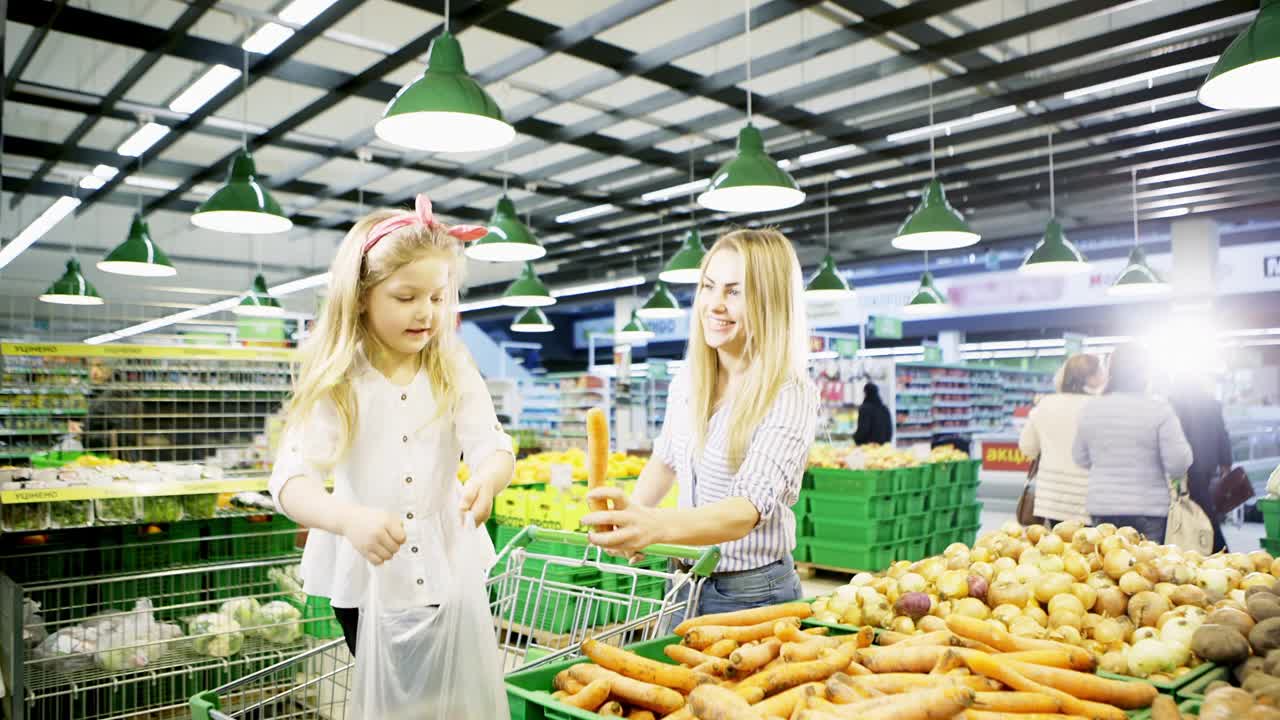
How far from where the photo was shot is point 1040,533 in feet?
8.75

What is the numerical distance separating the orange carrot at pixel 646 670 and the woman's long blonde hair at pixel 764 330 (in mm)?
606

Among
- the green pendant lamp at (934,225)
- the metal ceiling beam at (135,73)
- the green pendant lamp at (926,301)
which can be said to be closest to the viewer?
the green pendant lamp at (934,225)

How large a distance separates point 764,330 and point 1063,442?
13.6 ft

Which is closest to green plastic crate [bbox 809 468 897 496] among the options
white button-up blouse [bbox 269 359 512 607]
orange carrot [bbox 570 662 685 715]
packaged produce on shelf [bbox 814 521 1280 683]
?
packaged produce on shelf [bbox 814 521 1280 683]

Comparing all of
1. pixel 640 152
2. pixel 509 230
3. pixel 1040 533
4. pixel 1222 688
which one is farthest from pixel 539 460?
pixel 1222 688

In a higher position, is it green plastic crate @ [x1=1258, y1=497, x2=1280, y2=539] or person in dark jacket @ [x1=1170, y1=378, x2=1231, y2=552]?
person in dark jacket @ [x1=1170, y1=378, x2=1231, y2=552]

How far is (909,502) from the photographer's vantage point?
292 inches

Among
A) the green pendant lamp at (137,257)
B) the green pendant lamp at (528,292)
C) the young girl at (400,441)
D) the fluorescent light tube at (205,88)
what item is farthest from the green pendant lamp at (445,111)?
the green pendant lamp at (528,292)

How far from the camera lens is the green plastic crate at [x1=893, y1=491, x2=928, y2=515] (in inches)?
288

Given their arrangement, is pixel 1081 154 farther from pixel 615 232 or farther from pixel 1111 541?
pixel 1111 541

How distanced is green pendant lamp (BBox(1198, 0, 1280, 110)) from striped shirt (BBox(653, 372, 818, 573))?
6.49ft

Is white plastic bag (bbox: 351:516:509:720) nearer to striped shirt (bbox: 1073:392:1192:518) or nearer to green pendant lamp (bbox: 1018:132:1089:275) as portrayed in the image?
striped shirt (bbox: 1073:392:1192:518)

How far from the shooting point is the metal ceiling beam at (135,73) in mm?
5754

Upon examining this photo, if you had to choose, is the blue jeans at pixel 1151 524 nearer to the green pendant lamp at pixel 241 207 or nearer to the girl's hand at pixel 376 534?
the girl's hand at pixel 376 534
